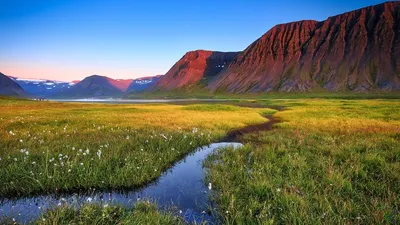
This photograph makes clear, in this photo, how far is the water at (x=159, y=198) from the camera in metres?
5.50

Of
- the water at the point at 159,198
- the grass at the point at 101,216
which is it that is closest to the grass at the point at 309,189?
the water at the point at 159,198

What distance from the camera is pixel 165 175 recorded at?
8797mm

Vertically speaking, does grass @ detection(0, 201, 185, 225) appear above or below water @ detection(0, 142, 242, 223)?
above

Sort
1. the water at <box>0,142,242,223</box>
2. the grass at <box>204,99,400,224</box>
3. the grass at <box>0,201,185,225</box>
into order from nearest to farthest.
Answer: the grass at <box>0,201,185,225</box> < the grass at <box>204,99,400,224</box> < the water at <box>0,142,242,223</box>

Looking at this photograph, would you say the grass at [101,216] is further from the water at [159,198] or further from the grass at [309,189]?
the grass at [309,189]

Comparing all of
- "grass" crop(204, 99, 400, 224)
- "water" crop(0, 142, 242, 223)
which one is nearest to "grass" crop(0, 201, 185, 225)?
"water" crop(0, 142, 242, 223)

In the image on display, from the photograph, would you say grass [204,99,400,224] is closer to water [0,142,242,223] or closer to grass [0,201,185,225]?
water [0,142,242,223]

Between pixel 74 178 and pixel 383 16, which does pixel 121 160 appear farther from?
pixel 383 16

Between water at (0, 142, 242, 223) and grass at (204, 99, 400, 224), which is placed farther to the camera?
water at (0, 142, 242, 223)

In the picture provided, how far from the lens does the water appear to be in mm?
5504

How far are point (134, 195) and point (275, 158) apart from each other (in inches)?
252

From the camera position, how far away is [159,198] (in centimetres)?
655

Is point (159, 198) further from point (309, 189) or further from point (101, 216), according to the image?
point (309, 189)

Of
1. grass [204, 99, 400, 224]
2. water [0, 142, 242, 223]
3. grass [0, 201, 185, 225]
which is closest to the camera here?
grass [0, 201, 185, 225]
